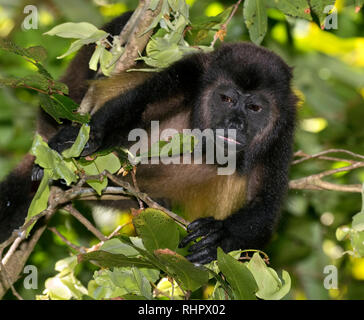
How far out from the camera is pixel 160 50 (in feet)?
10.4

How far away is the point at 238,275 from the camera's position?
242 centimetres

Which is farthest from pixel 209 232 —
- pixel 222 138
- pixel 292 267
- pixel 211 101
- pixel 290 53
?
pixel 290 53

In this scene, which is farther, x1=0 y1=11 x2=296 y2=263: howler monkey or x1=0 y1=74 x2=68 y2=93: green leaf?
x1=0 y1=11 x2=296 y2=263: howler monkey

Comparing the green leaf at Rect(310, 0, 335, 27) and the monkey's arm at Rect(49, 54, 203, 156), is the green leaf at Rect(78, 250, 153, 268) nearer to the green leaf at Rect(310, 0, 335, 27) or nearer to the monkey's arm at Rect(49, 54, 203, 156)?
the monkey's arm at Rect(49, 54, 203, 156)

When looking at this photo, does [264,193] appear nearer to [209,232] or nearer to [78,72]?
[209,232]

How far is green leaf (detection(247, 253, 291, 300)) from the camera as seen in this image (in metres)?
2.51

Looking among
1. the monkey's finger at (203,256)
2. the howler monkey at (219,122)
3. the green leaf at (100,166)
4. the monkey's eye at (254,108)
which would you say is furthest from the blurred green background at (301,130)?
the green leaf at (100,166)

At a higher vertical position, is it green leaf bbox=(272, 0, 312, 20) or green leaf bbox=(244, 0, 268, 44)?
green leaf bbox=(272, 0, 312, 20)

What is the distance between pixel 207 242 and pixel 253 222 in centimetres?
49

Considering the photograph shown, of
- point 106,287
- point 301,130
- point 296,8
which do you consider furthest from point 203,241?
point 301,130

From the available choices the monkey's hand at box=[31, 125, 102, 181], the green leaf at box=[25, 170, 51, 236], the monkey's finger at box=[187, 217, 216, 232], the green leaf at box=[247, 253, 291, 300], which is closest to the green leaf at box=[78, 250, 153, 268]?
the green leaf at box=[25, 170, 51, 236]

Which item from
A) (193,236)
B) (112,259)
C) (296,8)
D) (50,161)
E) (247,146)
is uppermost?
(296,8)

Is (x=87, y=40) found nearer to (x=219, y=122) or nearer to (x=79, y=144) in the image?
(x=79, y=144)

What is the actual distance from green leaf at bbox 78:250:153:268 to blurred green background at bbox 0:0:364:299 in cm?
210
